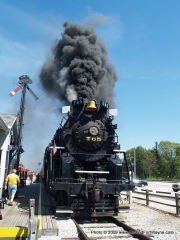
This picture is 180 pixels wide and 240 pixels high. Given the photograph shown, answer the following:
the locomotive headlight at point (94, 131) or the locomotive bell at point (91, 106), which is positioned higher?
the locomotive bell at point (91, 106)

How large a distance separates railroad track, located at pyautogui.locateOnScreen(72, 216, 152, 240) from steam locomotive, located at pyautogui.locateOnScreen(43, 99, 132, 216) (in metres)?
0.32

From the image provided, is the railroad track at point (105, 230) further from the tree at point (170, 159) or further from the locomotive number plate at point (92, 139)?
the tree at point (170, 159)

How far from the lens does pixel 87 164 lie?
9.63m

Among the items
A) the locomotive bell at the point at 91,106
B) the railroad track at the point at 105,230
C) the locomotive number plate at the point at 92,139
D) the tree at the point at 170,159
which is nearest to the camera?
the railroad track at the point at 105,230

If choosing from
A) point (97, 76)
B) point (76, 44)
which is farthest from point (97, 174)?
point (76, 44)

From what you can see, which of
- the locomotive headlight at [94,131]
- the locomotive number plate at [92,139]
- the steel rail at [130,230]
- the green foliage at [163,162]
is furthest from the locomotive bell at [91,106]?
the green foliage at [163,162]

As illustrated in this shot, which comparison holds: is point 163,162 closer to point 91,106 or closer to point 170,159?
point 170,159

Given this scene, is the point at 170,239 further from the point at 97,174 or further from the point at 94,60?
the point at 94,60

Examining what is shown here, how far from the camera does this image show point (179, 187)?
931 inches

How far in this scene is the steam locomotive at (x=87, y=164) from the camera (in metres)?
8.39

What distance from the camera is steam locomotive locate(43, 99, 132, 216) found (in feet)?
27.5

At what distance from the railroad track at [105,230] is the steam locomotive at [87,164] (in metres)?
0.32

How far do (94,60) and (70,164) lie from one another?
6.81 m

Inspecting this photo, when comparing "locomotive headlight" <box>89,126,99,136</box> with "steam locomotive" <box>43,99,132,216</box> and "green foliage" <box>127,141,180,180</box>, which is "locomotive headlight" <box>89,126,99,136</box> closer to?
"steam locomotive" <box>43,99,132,216</box>
